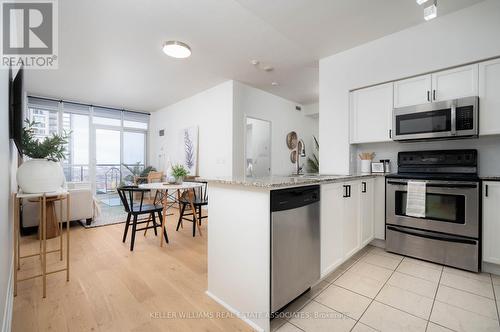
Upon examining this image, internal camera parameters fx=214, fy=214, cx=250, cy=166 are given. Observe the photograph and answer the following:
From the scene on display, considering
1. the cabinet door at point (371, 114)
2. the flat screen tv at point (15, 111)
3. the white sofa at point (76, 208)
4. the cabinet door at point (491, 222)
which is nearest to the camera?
the flat screen tv at point (15, 111)

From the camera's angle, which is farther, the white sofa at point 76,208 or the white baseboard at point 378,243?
the white sofa at point 76,208

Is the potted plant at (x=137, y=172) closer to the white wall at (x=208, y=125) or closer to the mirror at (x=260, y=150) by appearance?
the white wall at (x=208, y=125)

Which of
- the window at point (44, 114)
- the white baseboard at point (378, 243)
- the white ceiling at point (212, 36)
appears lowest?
the white baseboard at point (378, 243)

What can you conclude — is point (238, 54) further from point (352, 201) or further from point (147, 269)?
point (147, 269)

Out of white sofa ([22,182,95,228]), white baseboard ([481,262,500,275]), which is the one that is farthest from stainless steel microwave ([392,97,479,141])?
white sofa ([22,182,95,228])

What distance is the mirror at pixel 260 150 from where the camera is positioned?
5.23 m

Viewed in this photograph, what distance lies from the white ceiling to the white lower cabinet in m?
1.89

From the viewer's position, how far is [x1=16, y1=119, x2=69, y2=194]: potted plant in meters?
1.73

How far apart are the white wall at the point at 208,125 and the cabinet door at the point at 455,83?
3118 mm

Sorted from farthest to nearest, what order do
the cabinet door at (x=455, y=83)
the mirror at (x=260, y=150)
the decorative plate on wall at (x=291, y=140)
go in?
the decorative plate on wall at (x=291, y=140) → the mirror at (x=260, y=150) → the cabinet door at (x=455, y=83)

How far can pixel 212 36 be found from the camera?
9.29 feet

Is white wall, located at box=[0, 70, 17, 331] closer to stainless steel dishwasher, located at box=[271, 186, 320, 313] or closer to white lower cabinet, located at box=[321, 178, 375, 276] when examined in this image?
stainless steel dishwasher, located at box=[271, 186, 320, 313]

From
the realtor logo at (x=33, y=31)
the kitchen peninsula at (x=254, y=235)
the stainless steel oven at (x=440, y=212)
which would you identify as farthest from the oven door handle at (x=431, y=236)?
the realtor logo at (x=33, y=31)

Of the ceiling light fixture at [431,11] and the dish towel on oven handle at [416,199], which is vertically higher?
the ceiling light fixture at [431,11]
